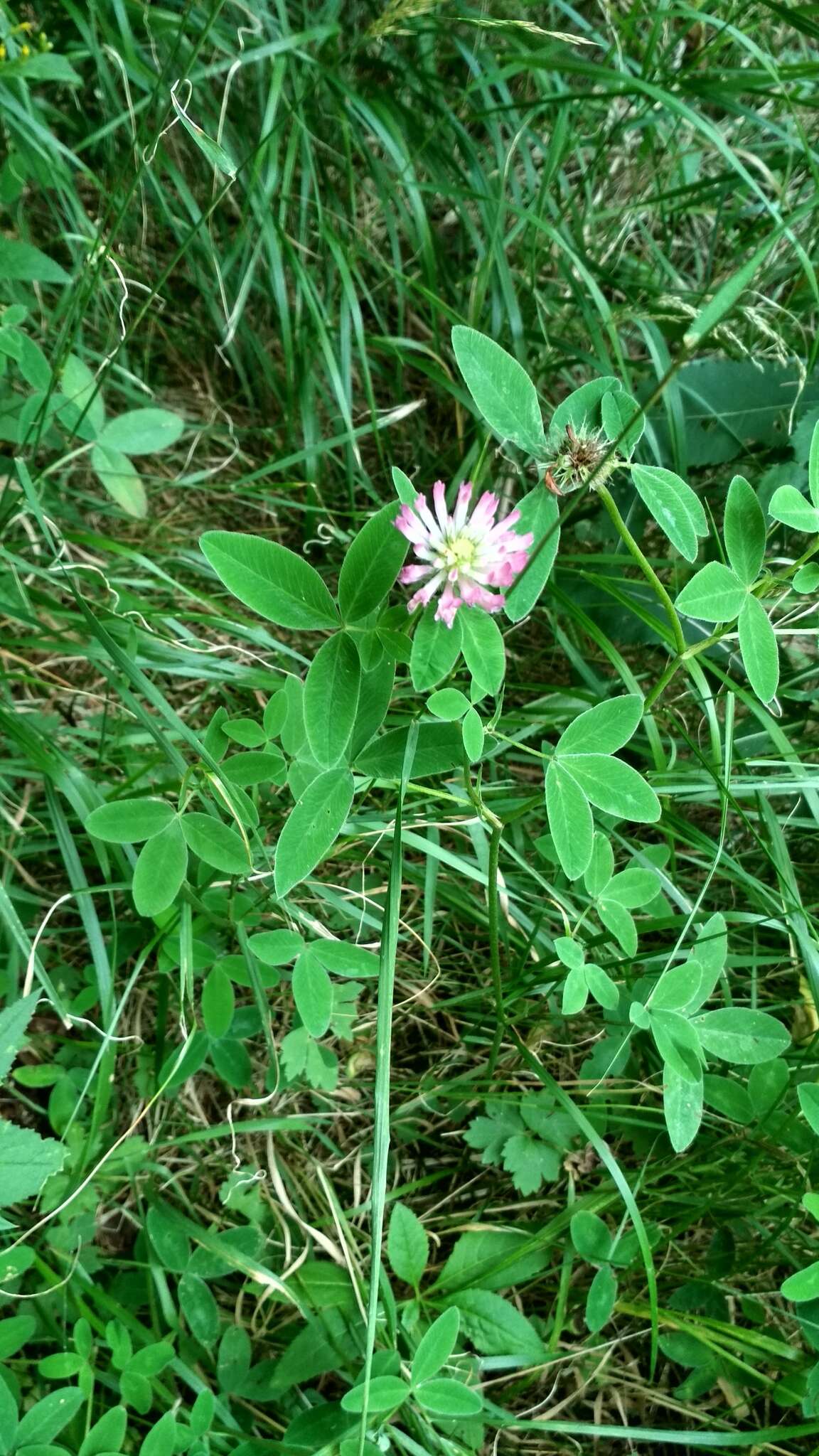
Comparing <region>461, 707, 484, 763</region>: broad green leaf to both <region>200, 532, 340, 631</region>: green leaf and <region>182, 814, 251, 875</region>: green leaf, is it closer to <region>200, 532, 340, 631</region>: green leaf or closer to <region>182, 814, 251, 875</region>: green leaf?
<region>200, 532, 340, 631</region>: green leaf

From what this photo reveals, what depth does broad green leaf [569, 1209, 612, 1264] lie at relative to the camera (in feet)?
4.66

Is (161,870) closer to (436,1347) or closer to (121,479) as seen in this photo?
(436,1347)

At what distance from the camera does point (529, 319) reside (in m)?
1.91

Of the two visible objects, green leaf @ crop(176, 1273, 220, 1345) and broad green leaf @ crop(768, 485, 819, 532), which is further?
green leaf @ crop(176, 1273, 220, 1345)

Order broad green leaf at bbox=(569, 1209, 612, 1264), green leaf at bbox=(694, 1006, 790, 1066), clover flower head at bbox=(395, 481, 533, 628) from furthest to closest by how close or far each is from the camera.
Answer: broad green leaf at bbox=(569, 1209, 612, 1264) < green leaf at bbox=(694, 1006, 790, 1066) < clover flower head at bbox=(395, 481, 533, 628)

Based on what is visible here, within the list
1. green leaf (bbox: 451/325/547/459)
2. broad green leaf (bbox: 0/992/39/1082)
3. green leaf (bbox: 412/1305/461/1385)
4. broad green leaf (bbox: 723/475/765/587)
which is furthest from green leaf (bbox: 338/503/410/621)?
green leaf (bbox: 412/1305/461/1385)

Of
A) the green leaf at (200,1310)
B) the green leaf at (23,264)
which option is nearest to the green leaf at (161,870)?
the green leaf at (200,1310)

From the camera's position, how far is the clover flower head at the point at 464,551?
96 cm

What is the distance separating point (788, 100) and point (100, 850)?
1.54 meters

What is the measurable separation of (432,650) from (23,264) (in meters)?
1.06

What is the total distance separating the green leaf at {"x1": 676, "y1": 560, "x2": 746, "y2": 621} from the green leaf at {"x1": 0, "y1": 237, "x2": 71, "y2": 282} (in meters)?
1.10

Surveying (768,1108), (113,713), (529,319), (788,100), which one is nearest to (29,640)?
(113,713)

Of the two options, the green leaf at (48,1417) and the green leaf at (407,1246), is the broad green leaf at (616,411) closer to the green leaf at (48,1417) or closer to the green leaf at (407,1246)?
the green leaf at (407,1246)

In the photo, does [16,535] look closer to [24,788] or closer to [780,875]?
[24,788]
